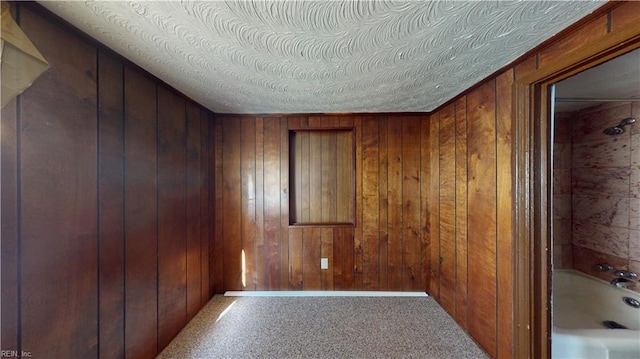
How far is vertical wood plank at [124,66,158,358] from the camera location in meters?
1.12

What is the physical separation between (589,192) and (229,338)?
3.32m

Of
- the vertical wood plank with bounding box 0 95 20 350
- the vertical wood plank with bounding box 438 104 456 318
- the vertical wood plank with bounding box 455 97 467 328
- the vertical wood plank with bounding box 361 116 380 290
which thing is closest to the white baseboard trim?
the vertical wood plank with bounding box 361 116 380 290

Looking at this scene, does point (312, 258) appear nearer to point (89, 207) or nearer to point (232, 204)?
point (232, 204)

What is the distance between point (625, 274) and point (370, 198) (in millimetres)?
2062

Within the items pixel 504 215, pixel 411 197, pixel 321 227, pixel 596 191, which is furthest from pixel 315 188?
pixel 596 191

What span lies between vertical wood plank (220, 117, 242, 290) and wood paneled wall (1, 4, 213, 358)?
1.57 feet

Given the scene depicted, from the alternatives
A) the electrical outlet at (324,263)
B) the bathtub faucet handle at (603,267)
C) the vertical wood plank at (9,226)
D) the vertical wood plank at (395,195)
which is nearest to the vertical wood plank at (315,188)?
the electrical outlet at (324,263)

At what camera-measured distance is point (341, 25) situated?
0.82m

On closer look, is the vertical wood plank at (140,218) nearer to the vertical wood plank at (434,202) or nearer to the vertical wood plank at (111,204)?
the vertical wood plank at (111,204)

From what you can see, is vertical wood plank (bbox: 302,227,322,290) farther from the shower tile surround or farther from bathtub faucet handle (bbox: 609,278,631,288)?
bathtub faucet handle (bbox: 609,278,631,288)

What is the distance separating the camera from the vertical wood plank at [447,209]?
1.65 meters

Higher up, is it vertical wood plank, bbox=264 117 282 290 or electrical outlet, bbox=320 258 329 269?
vertical wood plank, bbox=264 117 282 290

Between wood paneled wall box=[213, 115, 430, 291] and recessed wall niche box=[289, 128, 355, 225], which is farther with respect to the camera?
recessed wall niche box=[289, 128, 355, 225]

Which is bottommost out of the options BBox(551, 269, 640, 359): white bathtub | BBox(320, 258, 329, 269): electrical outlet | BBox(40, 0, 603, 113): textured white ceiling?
BBox(551, 269, 640, 359): white bathtub
